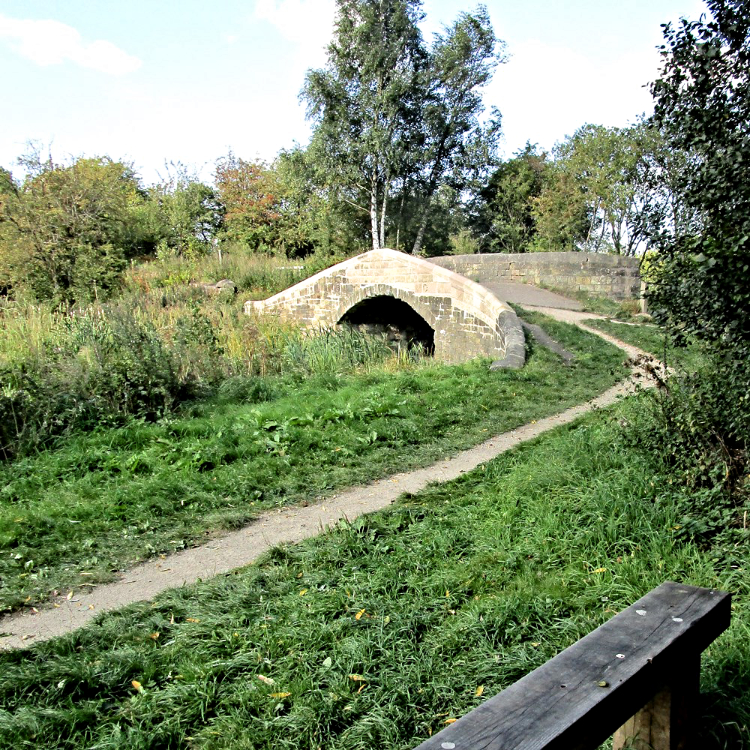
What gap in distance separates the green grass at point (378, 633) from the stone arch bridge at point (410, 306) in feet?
21.1

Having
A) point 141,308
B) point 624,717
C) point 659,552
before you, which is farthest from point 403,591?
point 141,308

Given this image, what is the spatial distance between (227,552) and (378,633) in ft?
5.45

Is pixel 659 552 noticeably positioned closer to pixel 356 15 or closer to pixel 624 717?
pixel 624 717

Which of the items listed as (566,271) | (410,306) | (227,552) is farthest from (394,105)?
(227,552)

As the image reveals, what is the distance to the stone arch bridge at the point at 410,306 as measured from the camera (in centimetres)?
1303

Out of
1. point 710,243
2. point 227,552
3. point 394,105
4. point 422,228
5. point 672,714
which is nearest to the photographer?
point 672,714

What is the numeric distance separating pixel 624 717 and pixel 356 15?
3229cm

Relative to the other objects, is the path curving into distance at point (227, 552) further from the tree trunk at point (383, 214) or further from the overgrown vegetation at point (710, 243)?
the tree trunk at point (383, 214)

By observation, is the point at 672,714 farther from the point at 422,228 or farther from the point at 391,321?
the point at 422,228

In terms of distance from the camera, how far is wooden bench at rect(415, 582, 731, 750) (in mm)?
1528

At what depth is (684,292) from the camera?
402cm

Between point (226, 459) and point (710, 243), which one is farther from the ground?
point (710, 243)

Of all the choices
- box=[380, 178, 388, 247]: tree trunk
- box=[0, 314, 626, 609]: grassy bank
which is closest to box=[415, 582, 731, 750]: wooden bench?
box=[0, 314, 626, 609]: grassy bank

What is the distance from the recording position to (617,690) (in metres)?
1.71
